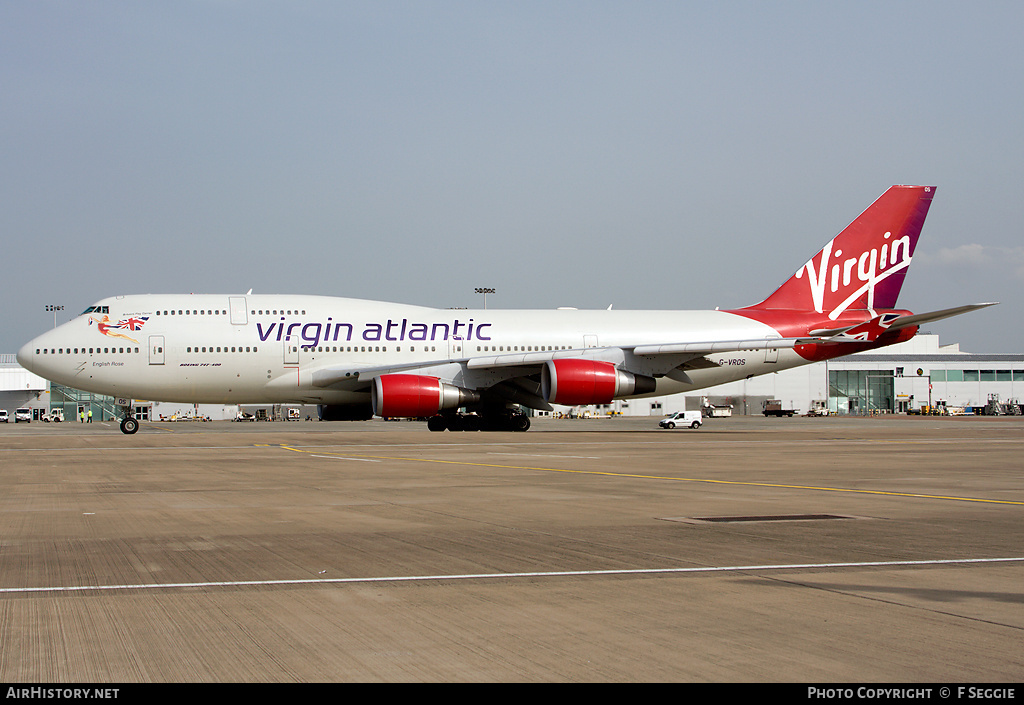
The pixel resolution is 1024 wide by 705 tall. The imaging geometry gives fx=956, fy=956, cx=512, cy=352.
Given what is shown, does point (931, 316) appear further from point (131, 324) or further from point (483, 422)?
point (131, 324)

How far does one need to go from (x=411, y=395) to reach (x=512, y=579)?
89.4 feet

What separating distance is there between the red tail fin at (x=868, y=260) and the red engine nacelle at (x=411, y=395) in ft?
53.5

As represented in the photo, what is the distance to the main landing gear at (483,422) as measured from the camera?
131 ft

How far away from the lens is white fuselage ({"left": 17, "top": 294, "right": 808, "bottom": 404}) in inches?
1433

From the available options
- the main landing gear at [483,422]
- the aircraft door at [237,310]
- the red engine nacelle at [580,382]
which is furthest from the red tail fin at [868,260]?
the aircraft door at [237,310]

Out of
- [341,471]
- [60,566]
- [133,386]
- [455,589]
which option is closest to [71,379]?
[133,386]

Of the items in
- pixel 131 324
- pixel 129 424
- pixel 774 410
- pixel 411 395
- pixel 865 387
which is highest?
pixel 131 324

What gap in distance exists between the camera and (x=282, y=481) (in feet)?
54.5

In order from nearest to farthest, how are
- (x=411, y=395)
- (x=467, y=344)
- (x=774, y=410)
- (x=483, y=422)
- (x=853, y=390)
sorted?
1. (x=411, y=395)
2. (x=467, y=344)
3. (x=483, y=422)
4. (x=774, y=410)
5. (x=853, y=390)

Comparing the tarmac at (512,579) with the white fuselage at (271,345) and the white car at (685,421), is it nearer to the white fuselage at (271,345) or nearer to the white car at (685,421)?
the white fuselage at (271,345)

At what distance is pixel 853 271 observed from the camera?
41.1m

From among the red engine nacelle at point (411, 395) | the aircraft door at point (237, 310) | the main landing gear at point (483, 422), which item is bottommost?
the main landing gear at point (483, 422)

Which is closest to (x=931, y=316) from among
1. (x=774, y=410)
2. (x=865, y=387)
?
(x=774, y=410)
